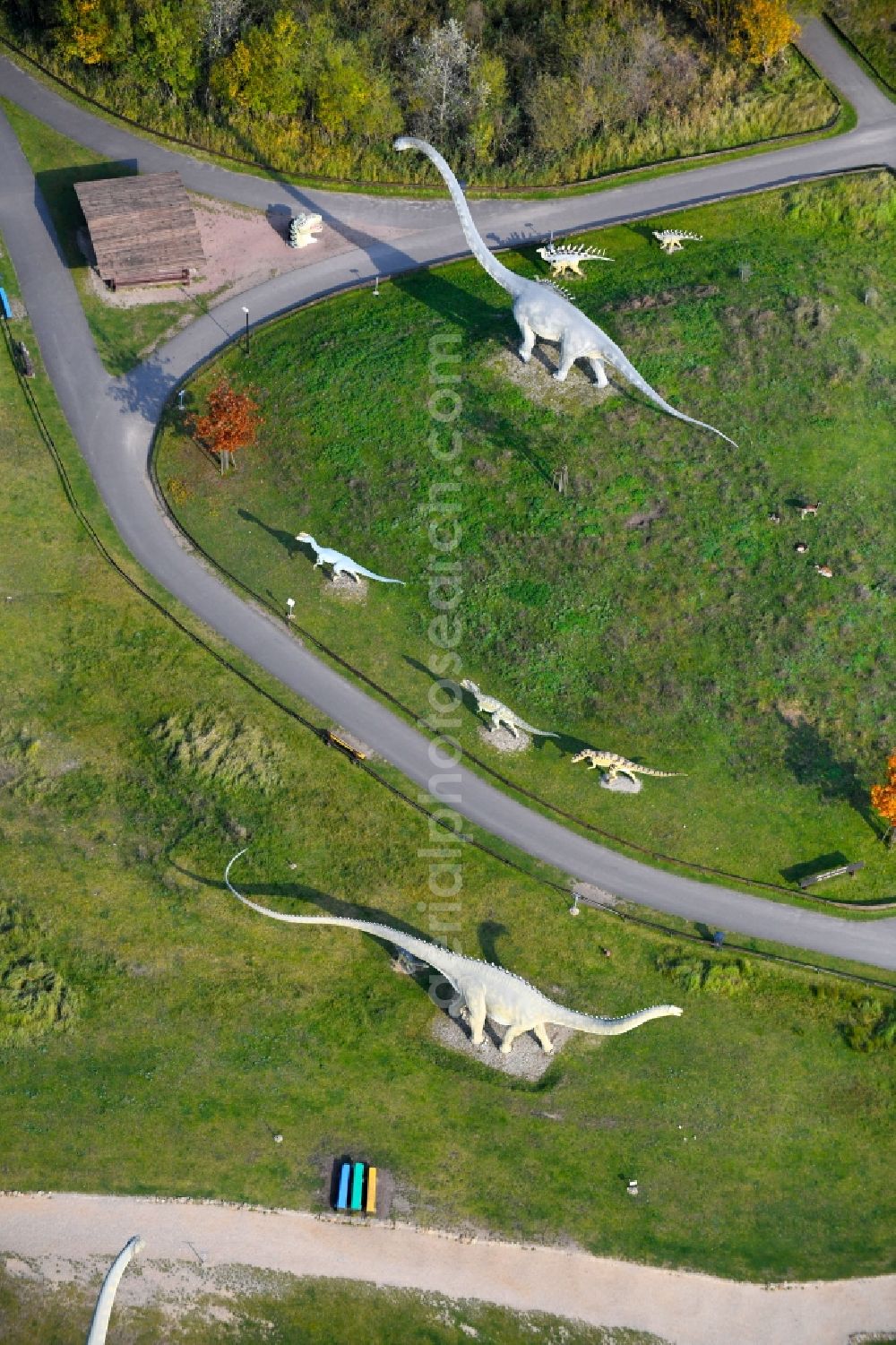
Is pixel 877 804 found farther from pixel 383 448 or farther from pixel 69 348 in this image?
pixel 69 348

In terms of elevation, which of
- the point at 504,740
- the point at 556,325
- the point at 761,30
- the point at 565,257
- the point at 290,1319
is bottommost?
the point at 290,1319

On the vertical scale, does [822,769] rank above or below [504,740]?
below

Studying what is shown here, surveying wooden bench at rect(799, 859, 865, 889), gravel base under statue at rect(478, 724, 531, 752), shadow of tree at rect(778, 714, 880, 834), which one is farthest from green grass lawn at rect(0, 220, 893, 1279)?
shadow of tree at rect(778, 714, 880, 834)

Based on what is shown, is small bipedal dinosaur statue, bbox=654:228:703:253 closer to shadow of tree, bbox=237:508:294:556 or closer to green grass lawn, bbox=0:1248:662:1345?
shadow of tree, bbox=237:508:294:556

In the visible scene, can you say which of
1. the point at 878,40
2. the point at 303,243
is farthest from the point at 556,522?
the point at 878,40

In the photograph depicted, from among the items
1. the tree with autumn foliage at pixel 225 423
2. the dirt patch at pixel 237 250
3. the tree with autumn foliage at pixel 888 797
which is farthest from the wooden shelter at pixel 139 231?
the tree with autumn foliage at pixel 888 797

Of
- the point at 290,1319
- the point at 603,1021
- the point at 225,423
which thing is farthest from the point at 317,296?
the point at 290,1319

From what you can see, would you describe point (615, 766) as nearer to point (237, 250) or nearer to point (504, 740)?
point (504, 740)
